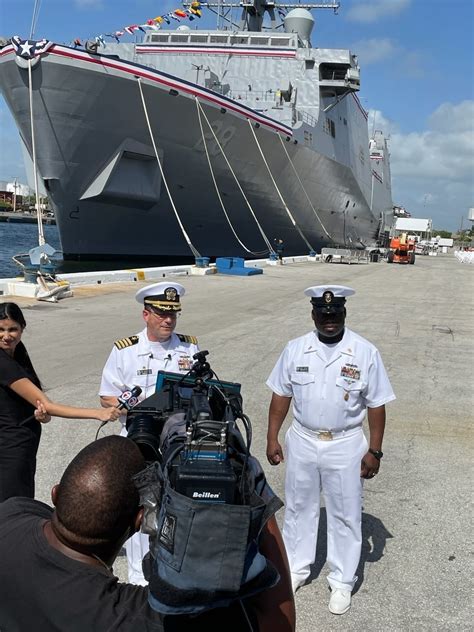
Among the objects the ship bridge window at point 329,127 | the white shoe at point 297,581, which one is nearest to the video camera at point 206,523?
the white shoe at point 297,581

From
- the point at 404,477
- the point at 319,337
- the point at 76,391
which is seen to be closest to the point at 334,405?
the point at 319,337

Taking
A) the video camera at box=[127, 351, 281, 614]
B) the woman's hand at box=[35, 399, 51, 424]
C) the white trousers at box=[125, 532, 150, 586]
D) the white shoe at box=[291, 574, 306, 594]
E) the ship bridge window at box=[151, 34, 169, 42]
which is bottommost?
the white shoe at box=[291, 574, 306, 594]

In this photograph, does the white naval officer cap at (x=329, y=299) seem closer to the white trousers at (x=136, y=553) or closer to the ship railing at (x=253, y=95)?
the white trousers at (x=136, y=553)

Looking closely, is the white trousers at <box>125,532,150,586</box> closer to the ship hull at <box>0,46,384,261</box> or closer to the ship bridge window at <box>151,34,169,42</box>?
the ship hull at <box>0,46,384,261</box>

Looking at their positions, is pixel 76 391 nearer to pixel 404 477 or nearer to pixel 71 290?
pixel 404 477

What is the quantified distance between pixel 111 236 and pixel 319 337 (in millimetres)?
19280

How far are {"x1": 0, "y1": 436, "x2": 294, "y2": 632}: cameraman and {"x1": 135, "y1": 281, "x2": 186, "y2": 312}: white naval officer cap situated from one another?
1533mm

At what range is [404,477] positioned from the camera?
425cm

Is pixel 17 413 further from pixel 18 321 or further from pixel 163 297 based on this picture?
pixel 163 297

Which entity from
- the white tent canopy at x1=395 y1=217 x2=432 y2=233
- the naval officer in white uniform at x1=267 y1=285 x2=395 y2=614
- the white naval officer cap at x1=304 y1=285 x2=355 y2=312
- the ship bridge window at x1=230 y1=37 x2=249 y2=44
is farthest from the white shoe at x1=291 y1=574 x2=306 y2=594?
the white tent canopy at x1=395 y1=217 x2=432 y2=233

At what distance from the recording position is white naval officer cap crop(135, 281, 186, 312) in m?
2.91

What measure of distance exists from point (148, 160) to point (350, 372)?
1833 centimetres

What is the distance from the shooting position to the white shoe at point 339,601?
272 cm

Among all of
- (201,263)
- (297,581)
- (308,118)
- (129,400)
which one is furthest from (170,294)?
(308,118)
